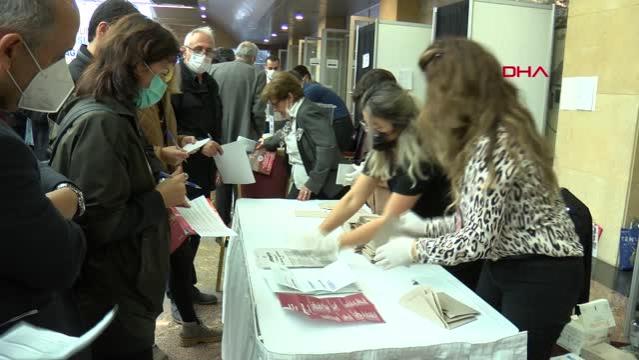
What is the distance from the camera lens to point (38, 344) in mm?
601

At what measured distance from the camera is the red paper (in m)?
1.23

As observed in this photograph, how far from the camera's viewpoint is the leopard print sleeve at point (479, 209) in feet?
3.85

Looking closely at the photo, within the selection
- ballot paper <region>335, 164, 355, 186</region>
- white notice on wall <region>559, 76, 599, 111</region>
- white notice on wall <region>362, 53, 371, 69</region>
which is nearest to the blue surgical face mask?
ballot paper <region>335, 164, 355, 186</region>

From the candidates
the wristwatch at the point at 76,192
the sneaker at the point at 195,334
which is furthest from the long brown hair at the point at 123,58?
the sneaker at the point at 195,334

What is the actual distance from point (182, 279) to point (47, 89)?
1.37m

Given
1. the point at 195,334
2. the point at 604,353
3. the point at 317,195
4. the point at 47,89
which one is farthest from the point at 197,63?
the point at 604,353

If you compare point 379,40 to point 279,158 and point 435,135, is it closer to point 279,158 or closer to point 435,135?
point 279,158

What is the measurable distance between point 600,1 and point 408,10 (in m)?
3.32

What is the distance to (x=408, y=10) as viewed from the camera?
6.15 m

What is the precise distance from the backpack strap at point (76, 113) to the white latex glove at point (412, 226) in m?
0.91

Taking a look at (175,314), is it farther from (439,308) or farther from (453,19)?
(453,19)

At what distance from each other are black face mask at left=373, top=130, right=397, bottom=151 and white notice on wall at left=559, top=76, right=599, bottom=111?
2001 millimetres

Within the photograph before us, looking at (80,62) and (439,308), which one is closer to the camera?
(439,308)

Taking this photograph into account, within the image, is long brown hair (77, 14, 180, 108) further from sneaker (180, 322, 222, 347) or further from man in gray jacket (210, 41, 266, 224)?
man in gray jacket (210, 41, 266, 224)
